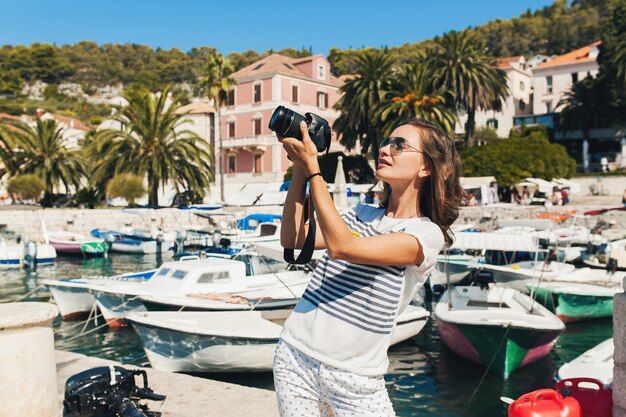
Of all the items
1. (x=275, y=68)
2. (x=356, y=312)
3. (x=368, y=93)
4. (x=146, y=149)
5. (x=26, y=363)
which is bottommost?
(x=26, y=363)

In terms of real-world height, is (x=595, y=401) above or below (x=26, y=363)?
below

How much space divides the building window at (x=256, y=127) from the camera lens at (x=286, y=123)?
5722 centimetres

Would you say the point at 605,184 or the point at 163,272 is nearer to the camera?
the point at 163,272

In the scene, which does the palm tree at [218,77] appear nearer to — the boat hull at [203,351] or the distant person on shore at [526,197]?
the distant person on shore at [526,197]

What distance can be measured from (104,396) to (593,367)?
859 cm

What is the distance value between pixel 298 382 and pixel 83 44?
209 m

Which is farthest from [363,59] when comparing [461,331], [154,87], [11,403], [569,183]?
[154,87]

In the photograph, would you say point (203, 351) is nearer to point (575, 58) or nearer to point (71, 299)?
point (71, 299)

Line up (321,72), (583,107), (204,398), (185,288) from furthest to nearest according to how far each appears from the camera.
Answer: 1. (321,72)
2. (583,107)
3. (185,288)
4. (204,398)

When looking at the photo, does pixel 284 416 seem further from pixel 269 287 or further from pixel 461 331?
pixel 269 287

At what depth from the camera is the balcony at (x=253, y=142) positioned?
2263 inches

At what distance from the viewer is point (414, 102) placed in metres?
44.6

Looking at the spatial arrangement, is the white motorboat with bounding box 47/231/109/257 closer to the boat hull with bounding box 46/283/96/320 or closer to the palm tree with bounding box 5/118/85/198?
the palm tree with bounding box 5/118/85/198

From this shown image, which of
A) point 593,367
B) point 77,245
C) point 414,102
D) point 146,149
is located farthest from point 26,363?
point 414,102
